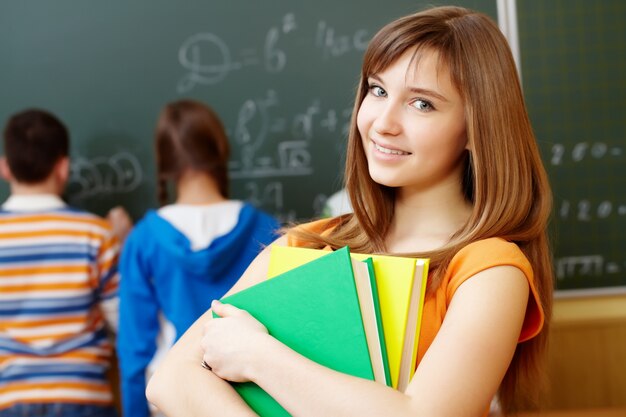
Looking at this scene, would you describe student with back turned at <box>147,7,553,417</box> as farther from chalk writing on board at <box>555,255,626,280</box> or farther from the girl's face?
chalk writing on board at <box>555,255,626,280</box>

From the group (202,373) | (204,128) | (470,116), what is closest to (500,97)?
(470,116)

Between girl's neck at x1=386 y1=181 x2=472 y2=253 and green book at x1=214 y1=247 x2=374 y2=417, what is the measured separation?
0.27 meters

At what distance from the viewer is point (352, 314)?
119cm

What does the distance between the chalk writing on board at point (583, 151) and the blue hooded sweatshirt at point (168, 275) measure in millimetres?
1242

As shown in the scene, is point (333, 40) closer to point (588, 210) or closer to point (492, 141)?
point (588, 210)

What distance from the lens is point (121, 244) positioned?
3236mm

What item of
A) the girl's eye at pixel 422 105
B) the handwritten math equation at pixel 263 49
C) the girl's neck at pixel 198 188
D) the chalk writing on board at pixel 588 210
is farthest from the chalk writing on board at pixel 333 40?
the girl's eye at pixel 422 105

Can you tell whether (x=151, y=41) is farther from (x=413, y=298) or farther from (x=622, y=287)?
(x=413, y=298)

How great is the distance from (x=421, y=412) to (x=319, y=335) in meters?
0.20

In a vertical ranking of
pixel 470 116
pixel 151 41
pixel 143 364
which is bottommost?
pixel 143 364

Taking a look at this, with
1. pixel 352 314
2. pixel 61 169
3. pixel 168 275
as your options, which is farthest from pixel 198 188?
pixel 352 314

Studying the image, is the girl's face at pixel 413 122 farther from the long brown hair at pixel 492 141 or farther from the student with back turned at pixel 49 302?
the student with back turned at pixel 49 302

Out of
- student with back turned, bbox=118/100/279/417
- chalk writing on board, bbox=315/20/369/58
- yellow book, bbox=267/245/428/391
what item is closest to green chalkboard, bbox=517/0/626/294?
chalk writing on board, bbox=315/20/369/58

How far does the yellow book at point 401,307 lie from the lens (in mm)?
1195
